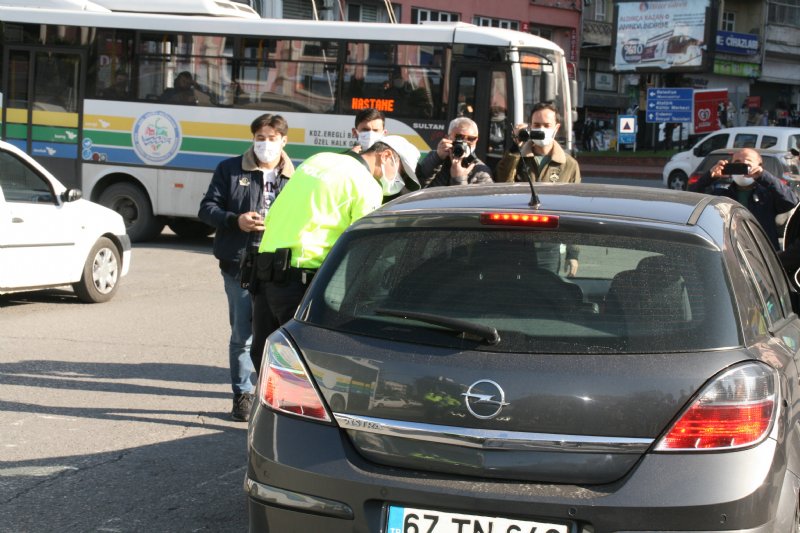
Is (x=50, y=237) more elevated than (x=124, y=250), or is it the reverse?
(x=50, y=237)

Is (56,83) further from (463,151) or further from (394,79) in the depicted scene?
(463,151)

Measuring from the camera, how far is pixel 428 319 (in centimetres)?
366

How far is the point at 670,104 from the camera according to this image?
41.0m

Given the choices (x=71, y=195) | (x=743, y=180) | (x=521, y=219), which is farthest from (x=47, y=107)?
(x=521, y=219)

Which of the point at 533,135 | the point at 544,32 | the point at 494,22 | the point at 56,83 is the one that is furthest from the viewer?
the point at 544,32

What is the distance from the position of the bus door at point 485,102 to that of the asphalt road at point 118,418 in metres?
5.98

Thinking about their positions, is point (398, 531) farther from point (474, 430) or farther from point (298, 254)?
point (298, 254)

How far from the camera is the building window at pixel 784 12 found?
198 ft

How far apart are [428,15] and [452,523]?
141 feet

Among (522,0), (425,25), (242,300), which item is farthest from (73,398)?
(522,0)

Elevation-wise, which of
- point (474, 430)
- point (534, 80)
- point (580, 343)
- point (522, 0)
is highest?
point (522, 0)

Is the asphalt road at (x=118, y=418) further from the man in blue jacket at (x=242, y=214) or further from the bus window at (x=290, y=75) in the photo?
the bus window at (x=290, y=75)

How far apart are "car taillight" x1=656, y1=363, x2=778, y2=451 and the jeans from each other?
13.8 ft

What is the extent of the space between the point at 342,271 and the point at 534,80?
47.0 feet
